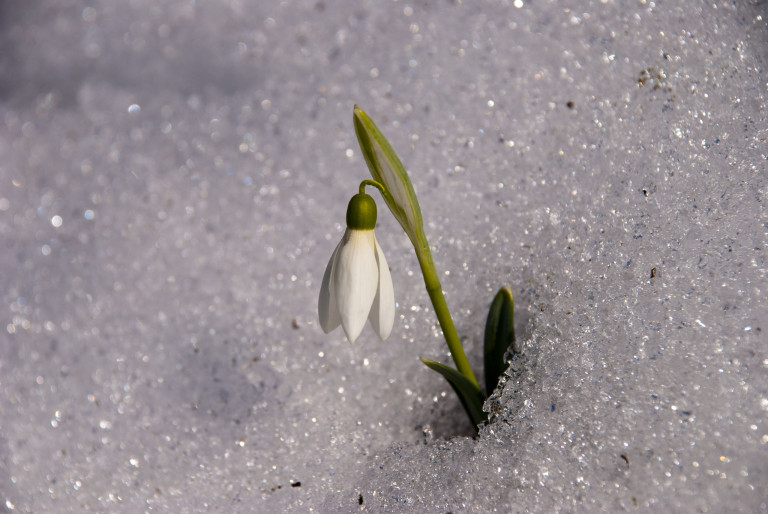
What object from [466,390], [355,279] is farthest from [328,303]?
[466,390]


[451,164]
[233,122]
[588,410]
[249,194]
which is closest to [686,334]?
[588,410]

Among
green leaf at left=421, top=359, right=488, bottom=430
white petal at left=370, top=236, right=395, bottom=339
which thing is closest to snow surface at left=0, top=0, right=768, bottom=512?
green leaf at left=421, top=359, right=488, bottom=430

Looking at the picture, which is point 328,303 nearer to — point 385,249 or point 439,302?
point 439,302

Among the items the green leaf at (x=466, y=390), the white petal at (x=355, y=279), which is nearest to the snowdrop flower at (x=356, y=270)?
the white petal at (x=355, y=279)

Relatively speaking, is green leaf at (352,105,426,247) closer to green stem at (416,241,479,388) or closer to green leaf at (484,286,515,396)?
green stem at (416,241,479,388)

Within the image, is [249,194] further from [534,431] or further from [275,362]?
[534,431]

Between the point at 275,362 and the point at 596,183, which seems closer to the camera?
the point at 596,183
